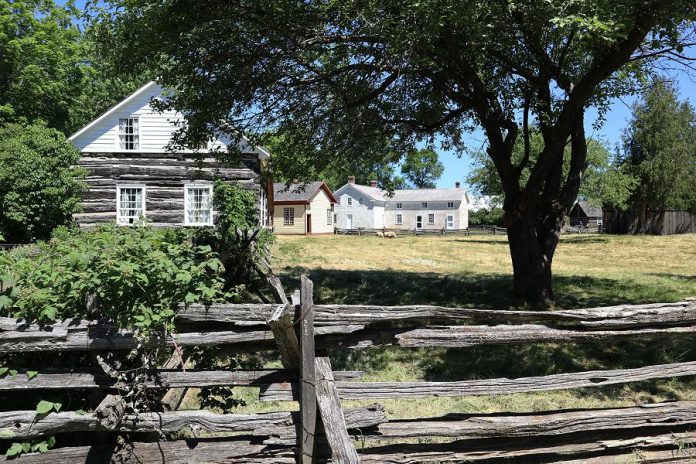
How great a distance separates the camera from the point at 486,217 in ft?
250

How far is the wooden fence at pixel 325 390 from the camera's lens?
396 cm

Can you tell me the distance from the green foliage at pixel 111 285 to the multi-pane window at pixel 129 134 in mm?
19533

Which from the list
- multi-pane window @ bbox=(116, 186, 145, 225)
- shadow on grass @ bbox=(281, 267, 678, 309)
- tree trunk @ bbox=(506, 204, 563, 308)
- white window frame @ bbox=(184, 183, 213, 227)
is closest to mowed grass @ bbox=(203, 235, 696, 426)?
shadow on grass @ bbox=(281, 267, 678, 309)

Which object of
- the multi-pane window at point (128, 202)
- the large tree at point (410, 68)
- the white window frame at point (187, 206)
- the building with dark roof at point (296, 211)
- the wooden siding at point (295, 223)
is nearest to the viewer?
the large tree at point (410, 68)

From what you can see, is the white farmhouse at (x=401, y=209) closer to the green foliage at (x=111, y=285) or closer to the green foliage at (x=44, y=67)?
the green foliage at (x=44, y=67)

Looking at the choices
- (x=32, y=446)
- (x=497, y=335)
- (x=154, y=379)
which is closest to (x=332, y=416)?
(x=154, y=379)

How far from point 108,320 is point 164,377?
1.84 feet

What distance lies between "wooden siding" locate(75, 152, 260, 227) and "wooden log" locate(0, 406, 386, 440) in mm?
18547

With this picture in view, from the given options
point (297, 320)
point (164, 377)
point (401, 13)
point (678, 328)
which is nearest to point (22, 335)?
point (164, 377)

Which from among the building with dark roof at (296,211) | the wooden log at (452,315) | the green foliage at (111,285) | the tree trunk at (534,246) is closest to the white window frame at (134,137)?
the tree trunk at (534,246)

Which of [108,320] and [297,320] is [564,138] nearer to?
[297,320]

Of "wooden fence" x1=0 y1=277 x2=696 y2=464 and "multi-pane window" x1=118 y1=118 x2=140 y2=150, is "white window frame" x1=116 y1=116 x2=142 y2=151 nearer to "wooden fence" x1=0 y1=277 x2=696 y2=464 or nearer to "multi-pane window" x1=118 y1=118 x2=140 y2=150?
"multi-pane window" x1=118 y1=118 x2=140 y2=150

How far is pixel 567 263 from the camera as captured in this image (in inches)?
858

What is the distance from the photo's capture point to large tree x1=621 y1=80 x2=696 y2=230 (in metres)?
43.4
